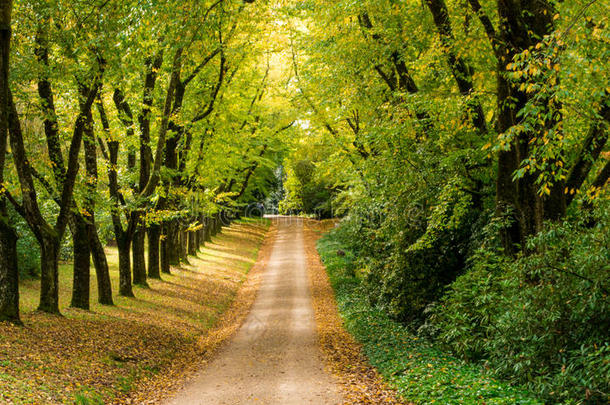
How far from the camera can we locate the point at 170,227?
2362cm

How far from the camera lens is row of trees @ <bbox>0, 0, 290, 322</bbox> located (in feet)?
30.7

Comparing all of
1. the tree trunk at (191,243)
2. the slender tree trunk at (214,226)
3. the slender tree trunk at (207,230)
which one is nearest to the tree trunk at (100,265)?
the tree trunk at (191,243)

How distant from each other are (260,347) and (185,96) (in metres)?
10.8

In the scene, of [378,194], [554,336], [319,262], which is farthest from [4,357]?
[319,262]

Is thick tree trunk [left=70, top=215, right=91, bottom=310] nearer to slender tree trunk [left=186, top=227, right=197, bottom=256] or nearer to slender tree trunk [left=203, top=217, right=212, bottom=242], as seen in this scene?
slender tree trunk [left=186, top=227, right=197, bottom=256]

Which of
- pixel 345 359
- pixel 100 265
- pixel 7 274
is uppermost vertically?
pixel 7 274

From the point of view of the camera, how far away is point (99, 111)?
47.5ft

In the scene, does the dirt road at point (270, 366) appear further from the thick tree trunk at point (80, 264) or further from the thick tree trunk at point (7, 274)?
the thick tree trunk at point (80, 264)

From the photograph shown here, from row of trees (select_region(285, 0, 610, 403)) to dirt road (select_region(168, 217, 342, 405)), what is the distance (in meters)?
2.75

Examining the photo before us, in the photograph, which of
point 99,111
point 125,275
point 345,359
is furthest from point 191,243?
point 345,359

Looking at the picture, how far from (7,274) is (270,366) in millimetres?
6015

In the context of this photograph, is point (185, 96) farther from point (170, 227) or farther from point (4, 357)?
point (4, 357)

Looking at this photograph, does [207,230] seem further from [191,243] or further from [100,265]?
[100,265]

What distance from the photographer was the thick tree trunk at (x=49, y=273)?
37.8 feet
